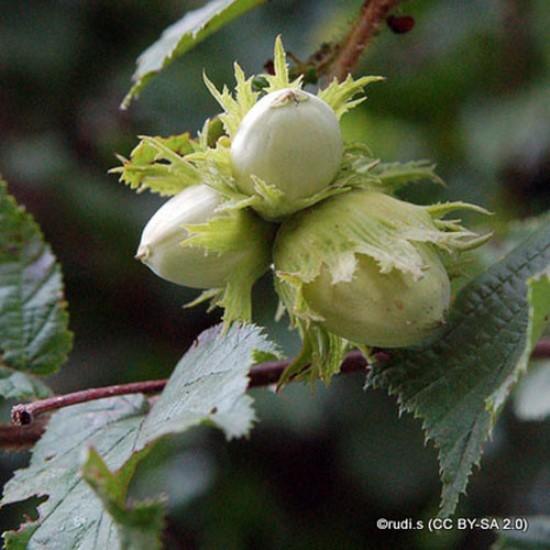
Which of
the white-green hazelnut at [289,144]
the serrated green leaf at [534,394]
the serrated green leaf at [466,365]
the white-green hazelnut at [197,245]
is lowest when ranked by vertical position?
the serrated green leaf at [534,394]

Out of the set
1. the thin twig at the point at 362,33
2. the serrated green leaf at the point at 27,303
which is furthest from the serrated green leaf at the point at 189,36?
the serrated green leaf at the point at 27,303

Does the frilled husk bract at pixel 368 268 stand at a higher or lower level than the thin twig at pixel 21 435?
higher

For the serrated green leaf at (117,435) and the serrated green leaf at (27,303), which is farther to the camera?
the serrated green leaf at (27,303)

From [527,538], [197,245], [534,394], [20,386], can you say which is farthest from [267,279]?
[527,538]

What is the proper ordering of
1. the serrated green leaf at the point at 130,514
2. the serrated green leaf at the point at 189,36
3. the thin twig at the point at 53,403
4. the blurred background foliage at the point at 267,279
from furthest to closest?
1. the blurred background foliage at the point at 267,279
2. the serrated green leaf at the point at 189,36
3. the thin twig at the point at 53,403
4. the serrated green leaf at the point at 130,514

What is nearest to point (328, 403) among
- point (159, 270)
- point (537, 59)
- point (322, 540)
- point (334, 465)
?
point (334, 465)

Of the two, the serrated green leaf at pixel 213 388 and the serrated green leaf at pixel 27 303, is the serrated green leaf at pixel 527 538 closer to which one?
the serrated green leaf at pixel 213 388

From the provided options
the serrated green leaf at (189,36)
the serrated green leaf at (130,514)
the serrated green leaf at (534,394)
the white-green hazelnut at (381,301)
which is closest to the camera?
the serrated green leaf at (130,514)
